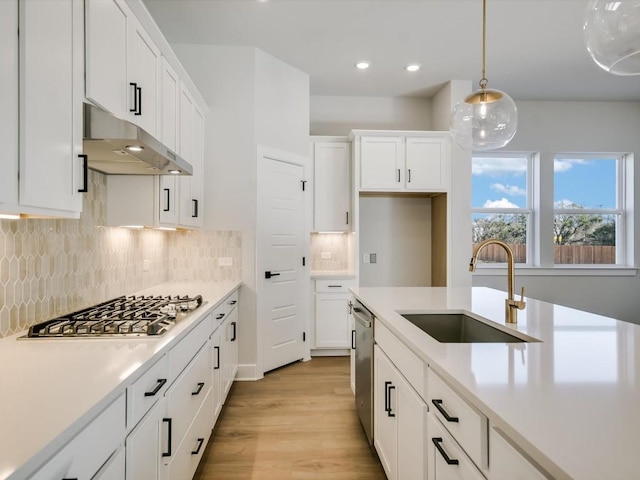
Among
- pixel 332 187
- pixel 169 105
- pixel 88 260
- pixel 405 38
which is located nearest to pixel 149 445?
pixel 88 260

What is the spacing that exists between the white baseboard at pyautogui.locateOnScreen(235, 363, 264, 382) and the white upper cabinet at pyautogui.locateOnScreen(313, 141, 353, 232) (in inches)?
68.1

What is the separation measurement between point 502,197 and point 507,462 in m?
4.95

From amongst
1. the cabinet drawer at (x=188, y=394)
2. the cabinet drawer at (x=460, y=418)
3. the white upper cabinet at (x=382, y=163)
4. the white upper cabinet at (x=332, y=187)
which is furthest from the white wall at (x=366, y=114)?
the cabinet drawer at (x=460, y=418)

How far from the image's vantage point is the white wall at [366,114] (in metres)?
4.97

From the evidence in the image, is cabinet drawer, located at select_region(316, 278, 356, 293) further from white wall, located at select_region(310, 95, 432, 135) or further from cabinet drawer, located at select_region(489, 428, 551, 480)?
cabinet drawer, located at select_region(489, 428, 551, 480)

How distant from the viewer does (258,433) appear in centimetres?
260

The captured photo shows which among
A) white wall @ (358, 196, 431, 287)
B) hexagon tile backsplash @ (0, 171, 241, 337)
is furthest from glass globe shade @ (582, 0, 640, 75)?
white wall @ (358, 196, 431, 287)

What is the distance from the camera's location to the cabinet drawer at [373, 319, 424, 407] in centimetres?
141

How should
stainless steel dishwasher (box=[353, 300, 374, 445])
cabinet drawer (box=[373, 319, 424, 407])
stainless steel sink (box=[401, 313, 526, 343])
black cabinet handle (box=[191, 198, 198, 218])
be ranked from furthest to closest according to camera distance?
black cabinet handle (box=[191, 198, 198, 218])
stainless steel dishwasher (box=[353, 300, 374, 445])
stainless steel sink (box=[401, 313, 526, 343])
cabinet drawer (box=[373, 319, 424, 407])

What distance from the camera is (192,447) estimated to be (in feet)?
6.20

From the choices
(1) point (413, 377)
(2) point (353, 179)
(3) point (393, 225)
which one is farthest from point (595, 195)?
(1) point (413, 377)

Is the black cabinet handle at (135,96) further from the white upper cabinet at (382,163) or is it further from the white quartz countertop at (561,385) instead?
the white upper cabinet at (382,163)

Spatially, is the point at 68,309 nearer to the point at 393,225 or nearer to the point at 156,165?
the point at 156,165

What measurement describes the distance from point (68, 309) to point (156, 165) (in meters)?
0.87
